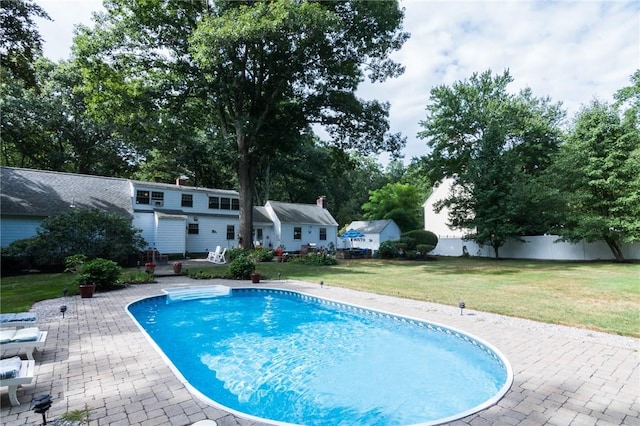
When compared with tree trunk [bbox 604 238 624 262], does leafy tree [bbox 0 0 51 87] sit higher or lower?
higher

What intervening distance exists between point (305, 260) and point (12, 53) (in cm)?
1630

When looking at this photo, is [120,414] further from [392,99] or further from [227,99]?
[392,99]

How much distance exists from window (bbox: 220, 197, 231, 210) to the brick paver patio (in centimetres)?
1971

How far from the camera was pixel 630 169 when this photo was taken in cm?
2031

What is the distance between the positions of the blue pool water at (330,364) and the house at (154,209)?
1391cm

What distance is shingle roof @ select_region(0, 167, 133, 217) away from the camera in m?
18.3

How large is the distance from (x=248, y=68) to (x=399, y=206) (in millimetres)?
23965

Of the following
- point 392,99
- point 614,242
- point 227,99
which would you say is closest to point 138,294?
point 227,99

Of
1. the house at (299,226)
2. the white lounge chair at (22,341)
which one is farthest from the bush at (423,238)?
the white lounge chair at (22,341)

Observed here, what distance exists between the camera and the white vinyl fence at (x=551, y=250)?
75.4ft

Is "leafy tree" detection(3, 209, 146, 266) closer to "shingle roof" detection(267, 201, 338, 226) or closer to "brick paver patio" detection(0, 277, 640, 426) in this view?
"brick paver patio" detection(0, 277, 640, 426)

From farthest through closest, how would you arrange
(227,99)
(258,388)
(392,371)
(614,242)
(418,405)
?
(614,242)
(227,99)
(392,371)
(258,388)
(418,405)

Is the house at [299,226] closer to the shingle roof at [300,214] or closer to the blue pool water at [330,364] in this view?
the shingle roof at [300,214]

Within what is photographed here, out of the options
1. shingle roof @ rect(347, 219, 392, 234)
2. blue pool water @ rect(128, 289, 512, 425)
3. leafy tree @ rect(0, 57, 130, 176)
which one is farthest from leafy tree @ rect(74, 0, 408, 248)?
blue pool water @ rect(128, 289, 512, 425)
